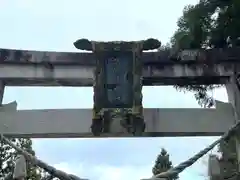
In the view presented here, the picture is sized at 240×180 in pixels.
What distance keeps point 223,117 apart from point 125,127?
4.35 feet

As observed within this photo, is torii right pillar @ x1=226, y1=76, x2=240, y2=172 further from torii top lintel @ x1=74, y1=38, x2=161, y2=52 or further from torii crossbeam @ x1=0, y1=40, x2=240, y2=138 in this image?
torii top lintel @ x1=74, y1=38, x2=161, y2=52

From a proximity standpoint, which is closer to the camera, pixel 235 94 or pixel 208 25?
pixel 235 94

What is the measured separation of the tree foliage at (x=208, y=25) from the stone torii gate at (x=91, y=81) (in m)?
0.70

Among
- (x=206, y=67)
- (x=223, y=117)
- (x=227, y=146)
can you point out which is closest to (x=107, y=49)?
(x=206, y=67)

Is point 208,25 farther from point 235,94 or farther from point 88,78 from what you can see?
point 88,78

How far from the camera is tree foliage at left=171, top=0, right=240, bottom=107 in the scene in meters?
6.37

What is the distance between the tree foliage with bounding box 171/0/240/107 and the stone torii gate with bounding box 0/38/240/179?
2.30 feet

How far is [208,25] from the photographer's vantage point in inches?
258

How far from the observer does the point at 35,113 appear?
5.71m

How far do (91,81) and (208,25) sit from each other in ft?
6.71

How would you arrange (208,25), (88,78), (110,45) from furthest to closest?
1. (208,25)
2. (88,78)
3. (110,45)

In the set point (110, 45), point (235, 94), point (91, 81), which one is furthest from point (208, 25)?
point (91, 81)

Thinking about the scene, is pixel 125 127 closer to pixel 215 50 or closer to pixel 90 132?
pixel 90 132

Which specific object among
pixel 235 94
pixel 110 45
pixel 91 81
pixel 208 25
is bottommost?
pixel 235 94
